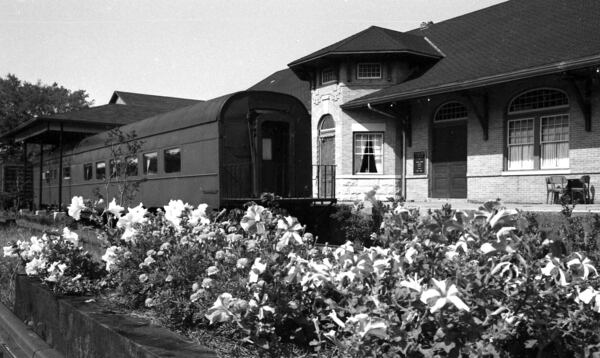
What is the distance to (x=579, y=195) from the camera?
627 inches

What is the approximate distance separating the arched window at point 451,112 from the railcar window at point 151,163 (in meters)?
11.4

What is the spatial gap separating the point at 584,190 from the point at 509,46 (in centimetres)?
640

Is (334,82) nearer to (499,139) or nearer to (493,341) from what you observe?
(499,139)

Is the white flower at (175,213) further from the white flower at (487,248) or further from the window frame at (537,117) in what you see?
the window frame at (537,117)

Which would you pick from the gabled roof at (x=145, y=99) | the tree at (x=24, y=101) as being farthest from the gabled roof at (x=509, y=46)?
the tree at (x=24, y=101)

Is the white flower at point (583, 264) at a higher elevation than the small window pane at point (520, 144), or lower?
lower

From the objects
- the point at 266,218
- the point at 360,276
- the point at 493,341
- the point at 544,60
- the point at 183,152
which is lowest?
the point at 493,341

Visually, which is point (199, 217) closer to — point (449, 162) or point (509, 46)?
point (449, 162)

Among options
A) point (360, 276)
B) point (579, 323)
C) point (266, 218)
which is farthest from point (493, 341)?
point (266, 218)

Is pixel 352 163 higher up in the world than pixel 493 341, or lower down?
higher up

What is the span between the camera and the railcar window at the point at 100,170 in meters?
17.3

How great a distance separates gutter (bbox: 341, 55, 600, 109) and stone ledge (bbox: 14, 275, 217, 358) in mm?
14397

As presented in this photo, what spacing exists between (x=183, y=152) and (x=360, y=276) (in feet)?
37.5

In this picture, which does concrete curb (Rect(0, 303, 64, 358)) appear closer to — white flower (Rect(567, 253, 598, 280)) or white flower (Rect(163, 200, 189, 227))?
white flower (Rect(163, 200, 189, 227))
